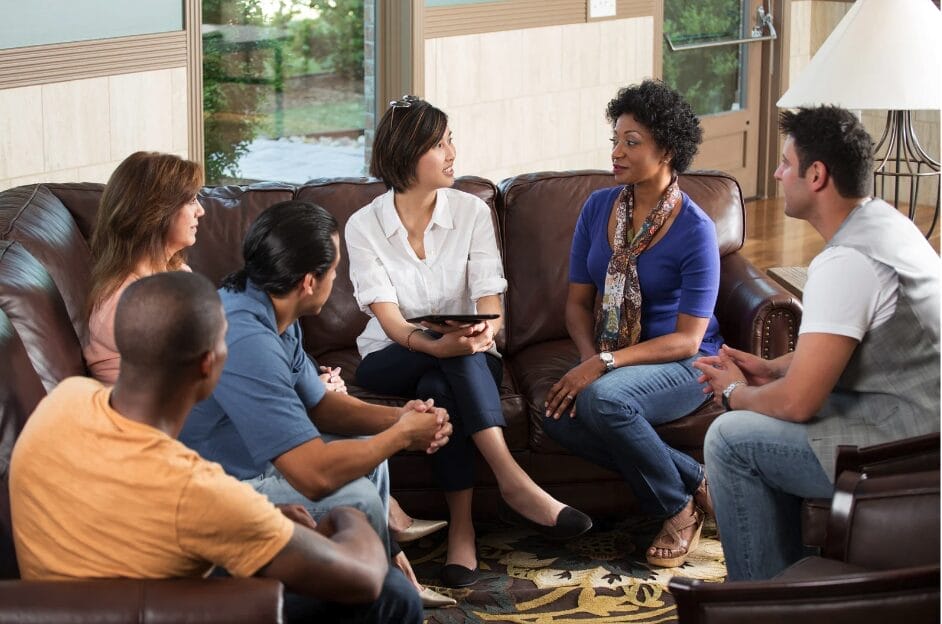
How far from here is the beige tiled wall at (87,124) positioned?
3.99m

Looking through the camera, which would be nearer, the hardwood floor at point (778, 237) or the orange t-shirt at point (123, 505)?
the orange t-shirt at point (123, 505)

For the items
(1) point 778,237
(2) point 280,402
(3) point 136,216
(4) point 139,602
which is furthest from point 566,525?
(1) point 778,237

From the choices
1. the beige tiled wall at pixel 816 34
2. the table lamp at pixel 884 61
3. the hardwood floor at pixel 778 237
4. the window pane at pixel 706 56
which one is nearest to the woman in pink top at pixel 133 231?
the table lamp at pixel 884 61

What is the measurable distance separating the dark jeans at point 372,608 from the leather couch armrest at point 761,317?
1.59 metres

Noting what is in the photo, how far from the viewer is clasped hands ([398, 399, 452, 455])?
2541 millimetres

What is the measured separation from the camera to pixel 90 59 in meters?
4.21

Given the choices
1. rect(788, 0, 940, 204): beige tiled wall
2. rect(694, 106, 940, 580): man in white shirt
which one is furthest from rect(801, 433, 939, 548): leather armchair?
rect(788, 0, 940, 204): beige tiled wall

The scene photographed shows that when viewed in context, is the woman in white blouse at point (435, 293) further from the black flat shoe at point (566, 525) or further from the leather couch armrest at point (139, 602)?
the leather couch armrest at point (139, 602)

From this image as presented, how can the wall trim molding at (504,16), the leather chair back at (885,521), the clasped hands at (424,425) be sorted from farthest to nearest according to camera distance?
1. the wall trim molding at (504,16)
2. the clasped hands at (424,425)
3. the leather chair back at (885,521)

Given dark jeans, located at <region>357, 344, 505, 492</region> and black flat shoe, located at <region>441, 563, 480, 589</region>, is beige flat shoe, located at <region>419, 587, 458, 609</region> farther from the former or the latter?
dark jeans, located at <region>357, 344, 505, 492</region>

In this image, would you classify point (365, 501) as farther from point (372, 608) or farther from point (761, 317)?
point (761, 317)

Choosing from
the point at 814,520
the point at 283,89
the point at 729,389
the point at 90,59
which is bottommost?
the point at 814,520

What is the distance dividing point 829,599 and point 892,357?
31.0 inches

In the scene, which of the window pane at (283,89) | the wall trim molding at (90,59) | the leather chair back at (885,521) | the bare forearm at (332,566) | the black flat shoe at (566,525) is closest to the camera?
the bare forearm at (332,566)
